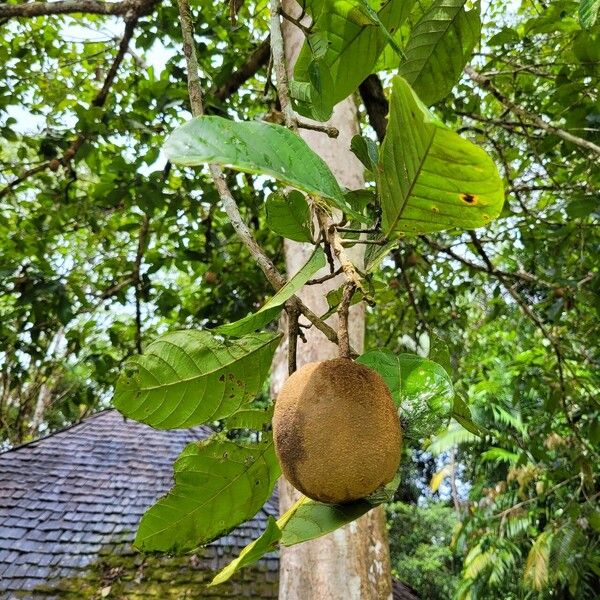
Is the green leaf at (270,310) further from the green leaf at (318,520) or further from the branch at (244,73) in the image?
the branch at (244,73)

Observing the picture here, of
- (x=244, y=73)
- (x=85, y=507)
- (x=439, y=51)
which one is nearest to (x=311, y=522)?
(x=439, y=51)

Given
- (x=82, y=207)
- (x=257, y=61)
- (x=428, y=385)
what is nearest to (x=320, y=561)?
(x=428, y=385)

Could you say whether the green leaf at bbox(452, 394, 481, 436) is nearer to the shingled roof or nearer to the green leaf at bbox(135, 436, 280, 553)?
the green leaf at bbox(135, 436, 280, 553)

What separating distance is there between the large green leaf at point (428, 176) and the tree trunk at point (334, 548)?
828 millimetres

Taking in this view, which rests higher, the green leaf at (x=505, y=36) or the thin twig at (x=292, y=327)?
the green leaf at (x=505, y=36)

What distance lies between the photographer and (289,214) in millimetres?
722

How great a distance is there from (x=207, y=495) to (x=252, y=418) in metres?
0.12

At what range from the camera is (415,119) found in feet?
1.52

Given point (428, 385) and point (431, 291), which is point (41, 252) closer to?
point (431, 291)

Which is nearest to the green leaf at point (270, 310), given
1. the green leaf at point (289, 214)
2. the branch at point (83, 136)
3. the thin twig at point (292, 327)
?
the thin twig at point (292, 327)

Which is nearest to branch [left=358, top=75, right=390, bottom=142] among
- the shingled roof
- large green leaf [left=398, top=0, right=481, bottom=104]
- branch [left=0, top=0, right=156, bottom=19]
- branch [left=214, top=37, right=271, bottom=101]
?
branch [left=214, top=37, right=271, bottom=101]

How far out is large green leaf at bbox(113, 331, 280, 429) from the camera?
0.67m

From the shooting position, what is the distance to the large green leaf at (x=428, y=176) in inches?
18.1

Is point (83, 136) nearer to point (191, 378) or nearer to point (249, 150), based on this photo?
point (191, 378)
